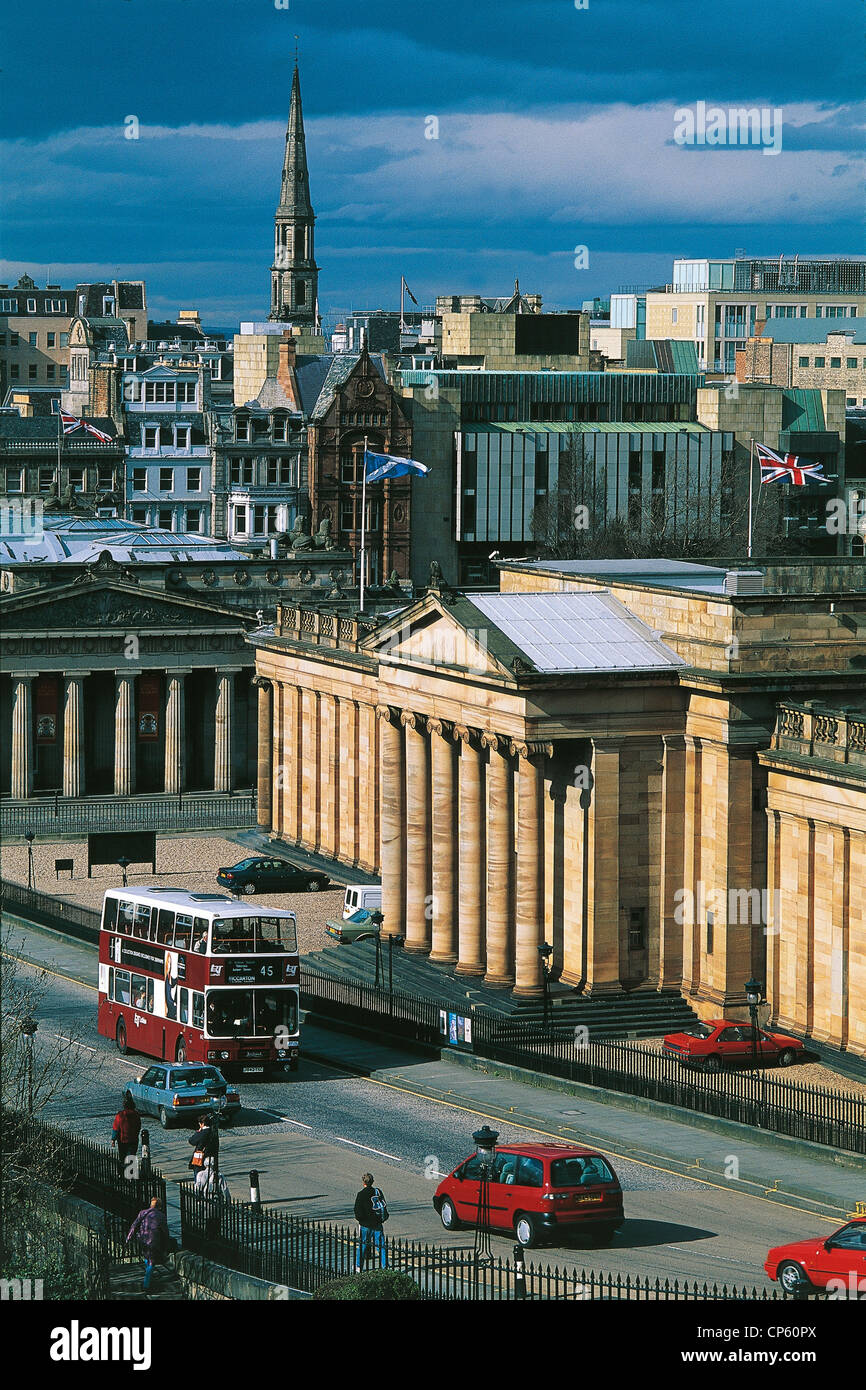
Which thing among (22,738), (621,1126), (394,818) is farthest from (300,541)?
(621,1126)

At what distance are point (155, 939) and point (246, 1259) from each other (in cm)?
2266

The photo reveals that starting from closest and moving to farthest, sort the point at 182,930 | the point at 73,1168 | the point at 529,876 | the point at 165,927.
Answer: the point at 73,1168 → the point at 182,930 → the point at 165,927 → the point at 529,876

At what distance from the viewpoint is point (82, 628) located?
127562mm

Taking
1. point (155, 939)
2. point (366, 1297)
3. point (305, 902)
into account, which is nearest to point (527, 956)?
point (155, 939)

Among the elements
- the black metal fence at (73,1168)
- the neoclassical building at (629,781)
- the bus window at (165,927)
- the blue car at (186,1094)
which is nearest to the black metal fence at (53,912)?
the neoclassical building at (629,781)

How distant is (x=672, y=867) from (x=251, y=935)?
14.7 metres

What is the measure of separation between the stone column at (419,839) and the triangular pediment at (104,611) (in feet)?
149

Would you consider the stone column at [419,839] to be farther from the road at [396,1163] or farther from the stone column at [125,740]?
the stone column at [125,740]

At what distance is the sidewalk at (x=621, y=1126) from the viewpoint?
58625 mm

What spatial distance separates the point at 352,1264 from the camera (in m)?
48.4

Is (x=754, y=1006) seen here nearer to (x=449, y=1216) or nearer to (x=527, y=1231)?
(x=449, y=1216)

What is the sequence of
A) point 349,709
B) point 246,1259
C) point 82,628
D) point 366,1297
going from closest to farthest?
point 366,1297 → point 246,1259 → point 349,709 → point 82,628

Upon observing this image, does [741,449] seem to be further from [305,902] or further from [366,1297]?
[366,1297]

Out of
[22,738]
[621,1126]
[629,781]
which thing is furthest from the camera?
[22,738]
